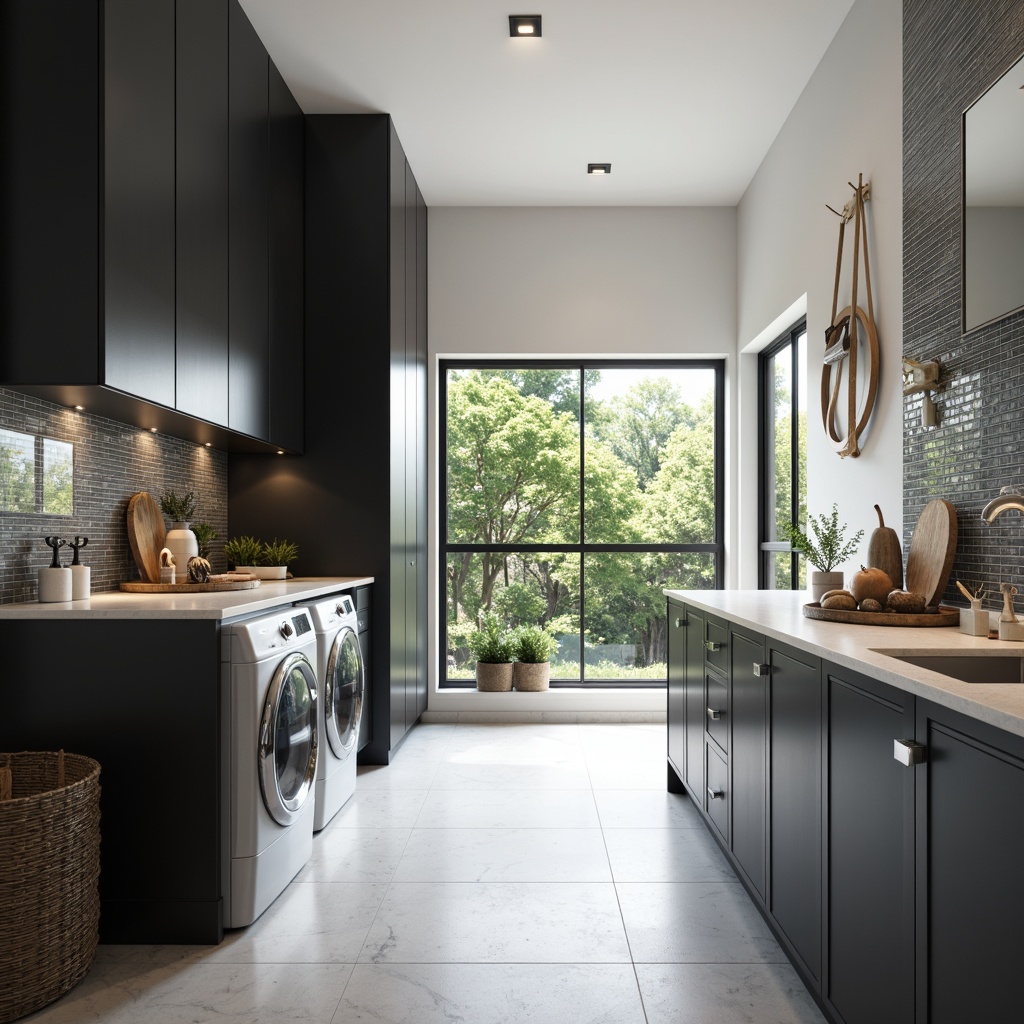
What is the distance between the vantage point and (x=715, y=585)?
17.2ft

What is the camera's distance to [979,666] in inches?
68.3

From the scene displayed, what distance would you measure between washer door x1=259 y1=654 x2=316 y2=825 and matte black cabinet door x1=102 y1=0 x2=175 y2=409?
887 millimetres

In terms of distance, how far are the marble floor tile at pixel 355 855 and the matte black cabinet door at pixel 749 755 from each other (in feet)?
3.60

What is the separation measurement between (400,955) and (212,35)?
9.45 feet

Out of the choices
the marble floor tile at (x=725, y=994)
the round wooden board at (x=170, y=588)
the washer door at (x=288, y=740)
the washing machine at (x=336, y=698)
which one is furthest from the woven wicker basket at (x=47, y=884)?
the marble floor tile at (x=725, y=994)

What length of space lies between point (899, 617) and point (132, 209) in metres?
2.26

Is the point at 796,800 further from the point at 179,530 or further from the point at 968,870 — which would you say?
the point at 179,530

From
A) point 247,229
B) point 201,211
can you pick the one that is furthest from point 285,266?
point 201,211

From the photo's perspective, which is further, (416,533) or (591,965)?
(416,533)

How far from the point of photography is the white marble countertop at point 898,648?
116 centimetres

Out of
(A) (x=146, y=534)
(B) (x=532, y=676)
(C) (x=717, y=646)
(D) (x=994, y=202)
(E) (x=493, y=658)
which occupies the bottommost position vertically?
(B) (x=532, y=676)

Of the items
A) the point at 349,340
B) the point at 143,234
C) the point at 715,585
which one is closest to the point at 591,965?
the point at 143,234

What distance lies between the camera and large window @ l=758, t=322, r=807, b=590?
169 inches

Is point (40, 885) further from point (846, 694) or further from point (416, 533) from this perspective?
point (416, 533)
